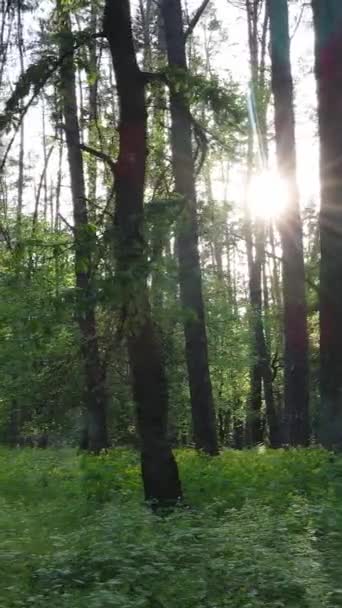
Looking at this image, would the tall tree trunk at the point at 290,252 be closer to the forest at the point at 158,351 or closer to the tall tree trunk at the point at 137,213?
the forest at the point at 158,351

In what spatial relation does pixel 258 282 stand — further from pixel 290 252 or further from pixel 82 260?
pixel 82 260

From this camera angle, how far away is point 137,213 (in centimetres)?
766

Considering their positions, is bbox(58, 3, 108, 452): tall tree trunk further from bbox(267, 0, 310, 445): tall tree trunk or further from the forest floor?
bbox(267, 0, 310, 445): tall tree trunk

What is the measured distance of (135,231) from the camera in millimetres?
7445

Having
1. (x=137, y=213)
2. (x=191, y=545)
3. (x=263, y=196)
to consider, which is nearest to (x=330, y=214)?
(x=137, y=213)

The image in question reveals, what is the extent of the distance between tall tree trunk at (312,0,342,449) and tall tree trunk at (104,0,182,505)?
2.86 m

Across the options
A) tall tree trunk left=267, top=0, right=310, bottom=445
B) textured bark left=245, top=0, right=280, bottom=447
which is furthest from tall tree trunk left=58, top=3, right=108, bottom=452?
textured bark left=245, top=0, right=280, bottom=447

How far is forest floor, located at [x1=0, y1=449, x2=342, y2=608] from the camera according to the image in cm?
489

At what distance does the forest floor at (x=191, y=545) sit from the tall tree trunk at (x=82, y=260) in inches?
69.2

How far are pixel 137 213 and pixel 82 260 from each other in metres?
0.81

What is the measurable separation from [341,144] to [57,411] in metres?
12.0

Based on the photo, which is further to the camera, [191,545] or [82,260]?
[82,260]

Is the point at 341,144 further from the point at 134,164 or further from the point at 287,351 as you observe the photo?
the point at 287,351

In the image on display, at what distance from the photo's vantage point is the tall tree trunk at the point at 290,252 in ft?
44.0
